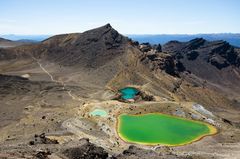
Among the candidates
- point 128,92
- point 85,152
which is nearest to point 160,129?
point 85,152

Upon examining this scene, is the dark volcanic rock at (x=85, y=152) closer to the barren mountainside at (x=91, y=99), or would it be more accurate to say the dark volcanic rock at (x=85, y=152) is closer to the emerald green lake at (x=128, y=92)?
the barren mountainside at (x=91, y=99)

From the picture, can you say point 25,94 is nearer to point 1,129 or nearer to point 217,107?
point 1,129

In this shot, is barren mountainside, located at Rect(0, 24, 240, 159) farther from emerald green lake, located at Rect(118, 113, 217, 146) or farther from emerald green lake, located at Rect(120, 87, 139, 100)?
emerald green lake, located at Rect(120, 87, 139, 100)

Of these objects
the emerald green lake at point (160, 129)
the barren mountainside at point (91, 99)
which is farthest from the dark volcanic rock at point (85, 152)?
the emerald green lake at point (160, 129)

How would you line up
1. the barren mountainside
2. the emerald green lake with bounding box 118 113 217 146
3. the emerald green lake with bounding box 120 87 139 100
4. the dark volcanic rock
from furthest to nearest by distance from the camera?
1. the emerald green lake with bounding box 120 87 139 100
2. the emerald green lake with bounding box 118 113 217 146
3. the barren mountainside
4. the dark volcanic rock

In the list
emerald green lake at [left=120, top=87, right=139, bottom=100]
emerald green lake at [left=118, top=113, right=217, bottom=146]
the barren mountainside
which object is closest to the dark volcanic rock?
the barren mountainside

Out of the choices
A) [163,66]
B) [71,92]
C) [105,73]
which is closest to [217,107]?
[163,66]
